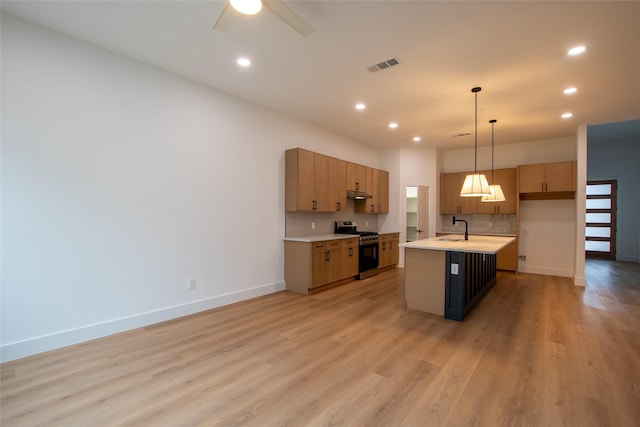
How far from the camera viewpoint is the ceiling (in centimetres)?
247

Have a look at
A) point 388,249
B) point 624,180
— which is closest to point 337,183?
point 388,249

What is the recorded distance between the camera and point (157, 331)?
321cm

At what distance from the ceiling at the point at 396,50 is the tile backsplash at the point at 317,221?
6.18 ft

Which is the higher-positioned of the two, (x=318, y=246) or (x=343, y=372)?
(x=318, y=246)

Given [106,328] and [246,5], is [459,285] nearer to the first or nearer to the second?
[246,5]

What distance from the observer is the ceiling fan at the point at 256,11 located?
182 centimetres

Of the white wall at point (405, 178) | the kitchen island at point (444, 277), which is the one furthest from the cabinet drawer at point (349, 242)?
the white wall at point (405, 178)

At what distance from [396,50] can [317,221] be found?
3.36m

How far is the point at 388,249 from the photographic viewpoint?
6684 millimetres

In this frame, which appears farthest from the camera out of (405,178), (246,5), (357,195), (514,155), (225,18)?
(405,178)

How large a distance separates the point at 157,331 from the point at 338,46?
3599mm

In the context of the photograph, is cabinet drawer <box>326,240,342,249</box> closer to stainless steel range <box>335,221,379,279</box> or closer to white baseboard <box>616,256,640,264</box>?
stainless steel range <box>335,221,379,279</box>

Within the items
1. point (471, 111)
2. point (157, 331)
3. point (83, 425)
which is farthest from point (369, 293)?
point (83, 425)

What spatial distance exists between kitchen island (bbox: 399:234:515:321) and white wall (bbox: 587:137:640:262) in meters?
7.28
